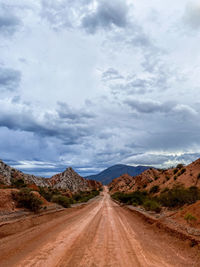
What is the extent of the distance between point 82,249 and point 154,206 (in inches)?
769

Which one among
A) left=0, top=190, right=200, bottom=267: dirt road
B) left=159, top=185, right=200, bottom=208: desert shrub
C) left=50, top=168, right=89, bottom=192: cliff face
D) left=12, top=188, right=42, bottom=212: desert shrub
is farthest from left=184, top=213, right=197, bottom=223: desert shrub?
left=50, top=168, right=89, bottom=192: cliff face

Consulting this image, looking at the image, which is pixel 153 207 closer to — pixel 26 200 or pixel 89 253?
pixel 26 200

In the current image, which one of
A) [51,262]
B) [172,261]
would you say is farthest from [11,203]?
[172,261]

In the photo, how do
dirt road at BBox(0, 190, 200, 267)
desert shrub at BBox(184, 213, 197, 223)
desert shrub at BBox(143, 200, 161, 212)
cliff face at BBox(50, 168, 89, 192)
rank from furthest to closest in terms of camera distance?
cliff face at BBox(50, 168, 89, 192) → desert shrub at BBox(143, 200, 161, 212) → desert shrub at BBox(184, 213, 197, 223) → dirt road at BBox(0, 190, 200, 267)

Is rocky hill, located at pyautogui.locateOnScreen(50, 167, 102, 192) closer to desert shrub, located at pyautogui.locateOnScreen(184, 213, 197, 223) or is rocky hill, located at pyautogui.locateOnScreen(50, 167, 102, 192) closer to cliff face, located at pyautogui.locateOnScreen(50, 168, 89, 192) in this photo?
cliff face, located at pyautogui.locateOnScreen(50, 168, 89, 192)

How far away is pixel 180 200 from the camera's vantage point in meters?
27.0

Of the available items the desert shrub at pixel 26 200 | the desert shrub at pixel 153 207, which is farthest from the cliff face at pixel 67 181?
the desert shrub at pixel 26 200

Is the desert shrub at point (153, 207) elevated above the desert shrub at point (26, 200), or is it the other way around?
the desert shrub at point (26, 200)

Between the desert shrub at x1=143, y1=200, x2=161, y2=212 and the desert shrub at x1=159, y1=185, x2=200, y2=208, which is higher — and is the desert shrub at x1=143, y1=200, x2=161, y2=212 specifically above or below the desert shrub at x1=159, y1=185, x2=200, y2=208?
below

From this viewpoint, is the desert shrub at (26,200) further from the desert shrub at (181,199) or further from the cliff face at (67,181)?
the cliff face at (67,181)

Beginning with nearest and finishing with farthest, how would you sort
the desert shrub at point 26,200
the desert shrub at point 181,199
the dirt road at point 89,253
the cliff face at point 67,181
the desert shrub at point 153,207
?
the dirt road at point 89,253, the desert shrub at point 26,200, the desert shrub at point 153,207, the desert shrub at point 181,199, the cliff face at point 67,181

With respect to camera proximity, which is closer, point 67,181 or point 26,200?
point 26,200

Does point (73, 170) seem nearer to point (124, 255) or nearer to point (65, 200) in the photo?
point (65, 200)

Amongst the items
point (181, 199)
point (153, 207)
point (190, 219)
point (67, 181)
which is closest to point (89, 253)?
point (190, 219)
